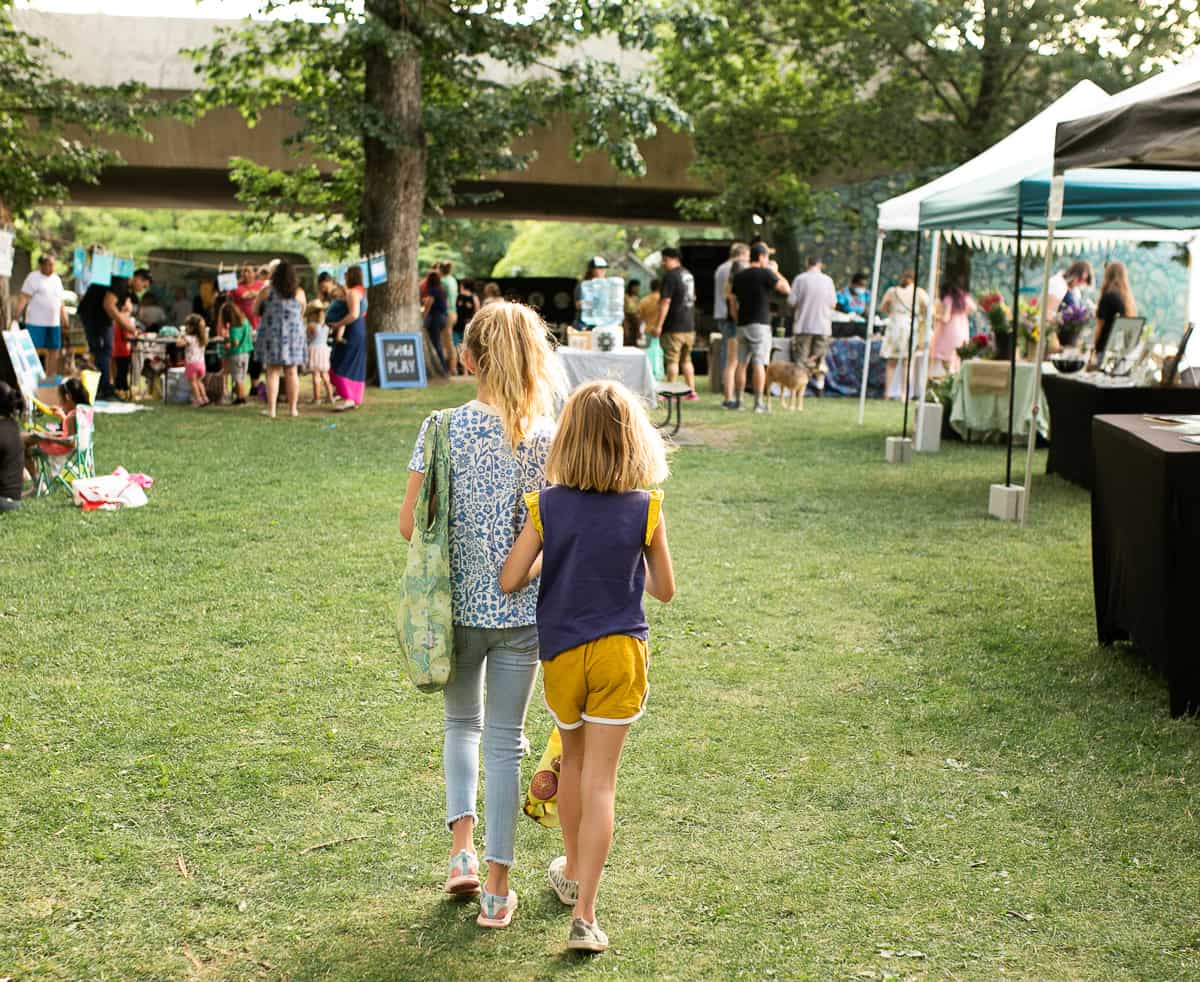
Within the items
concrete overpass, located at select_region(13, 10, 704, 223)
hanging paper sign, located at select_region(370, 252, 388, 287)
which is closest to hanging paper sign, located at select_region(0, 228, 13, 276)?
hanging paper sign, located at select_region(370, 252, 388, 287)

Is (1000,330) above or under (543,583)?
above

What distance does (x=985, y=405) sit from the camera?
13.7 m

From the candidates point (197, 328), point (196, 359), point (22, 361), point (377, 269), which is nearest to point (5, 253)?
point (22, 361)

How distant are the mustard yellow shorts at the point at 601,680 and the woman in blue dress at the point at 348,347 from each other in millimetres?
12629

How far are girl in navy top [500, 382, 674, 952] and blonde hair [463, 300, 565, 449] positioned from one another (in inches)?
7.6

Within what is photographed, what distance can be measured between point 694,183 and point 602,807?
90.4 feet

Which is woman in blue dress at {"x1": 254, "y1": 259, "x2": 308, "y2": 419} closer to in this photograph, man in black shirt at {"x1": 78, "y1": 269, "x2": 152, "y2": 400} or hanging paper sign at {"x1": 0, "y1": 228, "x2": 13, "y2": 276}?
hanging paper sign at {"x1": 0, "y1": 228, "x2": 13, "y2": 276}

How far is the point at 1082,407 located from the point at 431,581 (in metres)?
8.61

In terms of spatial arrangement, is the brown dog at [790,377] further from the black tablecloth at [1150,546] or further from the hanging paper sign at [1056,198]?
the black tablecloth at [1150,546]

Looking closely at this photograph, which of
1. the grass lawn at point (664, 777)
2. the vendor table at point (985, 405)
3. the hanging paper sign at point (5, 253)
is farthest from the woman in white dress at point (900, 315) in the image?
the hanging paper sign at point (5, 253)

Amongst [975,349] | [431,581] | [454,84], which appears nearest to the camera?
[431,581]

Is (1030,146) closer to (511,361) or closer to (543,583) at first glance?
(511,361)

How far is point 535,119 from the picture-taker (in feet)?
63.3

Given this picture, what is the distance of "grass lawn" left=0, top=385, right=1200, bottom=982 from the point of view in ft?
11.0
